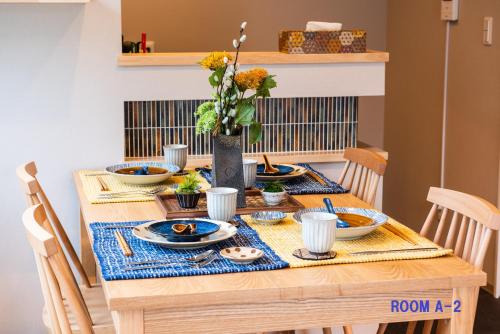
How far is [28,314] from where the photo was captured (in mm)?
3150

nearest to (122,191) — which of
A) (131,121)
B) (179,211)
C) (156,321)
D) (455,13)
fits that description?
(179,211)

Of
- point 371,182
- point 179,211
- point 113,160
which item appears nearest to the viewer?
point 179,211

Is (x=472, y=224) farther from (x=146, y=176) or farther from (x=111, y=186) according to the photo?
(x=111, y=186)

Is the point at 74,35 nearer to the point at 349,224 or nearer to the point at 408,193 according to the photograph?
the point at 349,224

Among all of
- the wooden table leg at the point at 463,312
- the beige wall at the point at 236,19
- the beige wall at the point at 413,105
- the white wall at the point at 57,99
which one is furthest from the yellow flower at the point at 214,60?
the beige wall at the point at 236,19

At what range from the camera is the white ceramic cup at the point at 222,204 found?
2.16m

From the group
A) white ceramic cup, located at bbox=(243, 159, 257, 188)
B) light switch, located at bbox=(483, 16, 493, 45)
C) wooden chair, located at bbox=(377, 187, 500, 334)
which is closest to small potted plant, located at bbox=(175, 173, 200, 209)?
white ceramic cup, located at bbox=(243, 159, 257, 188)

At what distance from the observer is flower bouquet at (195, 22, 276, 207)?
227cm

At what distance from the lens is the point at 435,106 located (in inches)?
174

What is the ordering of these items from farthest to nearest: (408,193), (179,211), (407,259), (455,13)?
(408,193) < (455,13) < (179,211) < (407,259)

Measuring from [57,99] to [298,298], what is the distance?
5.29 feet

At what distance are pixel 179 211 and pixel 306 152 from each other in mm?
1067

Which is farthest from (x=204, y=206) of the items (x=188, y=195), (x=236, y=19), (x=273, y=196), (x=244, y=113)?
(x=236, y=19)

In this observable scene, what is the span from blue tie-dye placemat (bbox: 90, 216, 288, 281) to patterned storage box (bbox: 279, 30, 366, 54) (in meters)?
1.12
